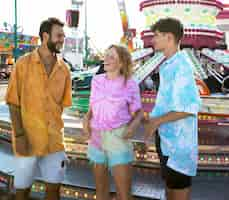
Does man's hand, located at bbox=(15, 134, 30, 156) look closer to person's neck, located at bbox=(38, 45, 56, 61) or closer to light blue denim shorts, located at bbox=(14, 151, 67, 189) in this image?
light blue denim shorts, located at bbox=(14, 151, 67, 189)

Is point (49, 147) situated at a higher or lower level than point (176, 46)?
lower

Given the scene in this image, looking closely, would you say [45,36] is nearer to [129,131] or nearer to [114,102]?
[114,102]

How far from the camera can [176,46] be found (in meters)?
2.38

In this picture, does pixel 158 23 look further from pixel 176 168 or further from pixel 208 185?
pixel 208 185

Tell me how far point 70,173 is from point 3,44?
34029 mm

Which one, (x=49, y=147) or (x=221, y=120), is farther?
(x=221, y=120)

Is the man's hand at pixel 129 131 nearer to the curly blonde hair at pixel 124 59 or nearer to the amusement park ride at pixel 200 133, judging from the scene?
the curly blonde hair at pixel 124 59

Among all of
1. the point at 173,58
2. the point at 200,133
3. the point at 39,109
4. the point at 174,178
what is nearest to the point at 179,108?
the point at 173,58

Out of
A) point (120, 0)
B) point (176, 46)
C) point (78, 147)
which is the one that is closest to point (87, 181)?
point (78, 147)

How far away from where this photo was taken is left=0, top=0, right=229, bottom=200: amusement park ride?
3527mm

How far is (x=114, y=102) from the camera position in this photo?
8.60 ft

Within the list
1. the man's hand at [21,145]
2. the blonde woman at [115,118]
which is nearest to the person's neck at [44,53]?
the blonde woman at [115,118]

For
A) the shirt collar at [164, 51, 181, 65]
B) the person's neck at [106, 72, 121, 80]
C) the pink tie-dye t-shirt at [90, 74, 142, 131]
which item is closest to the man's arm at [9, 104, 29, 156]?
the pink tie-dye t-shirt at [90, 74, 142, 131]

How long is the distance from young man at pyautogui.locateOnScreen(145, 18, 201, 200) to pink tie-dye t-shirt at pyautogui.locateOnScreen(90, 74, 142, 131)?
28 centimetres
